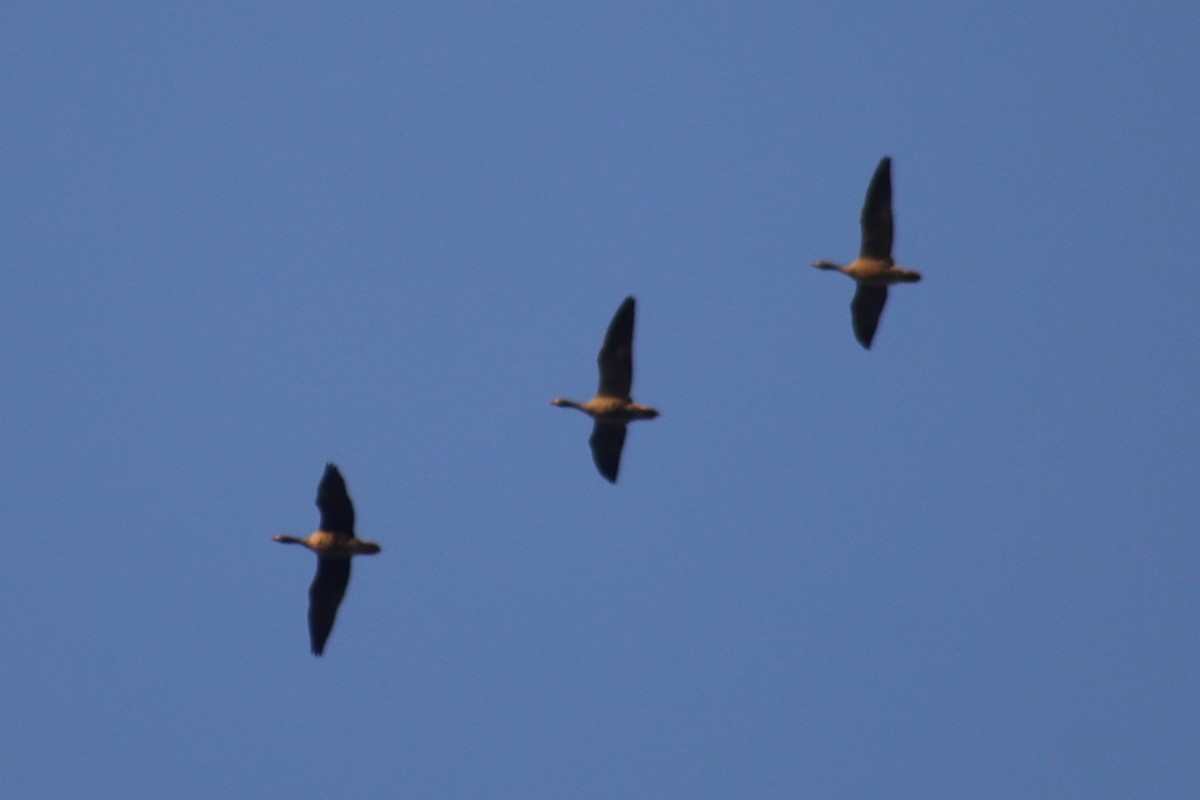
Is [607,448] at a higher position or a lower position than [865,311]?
lower

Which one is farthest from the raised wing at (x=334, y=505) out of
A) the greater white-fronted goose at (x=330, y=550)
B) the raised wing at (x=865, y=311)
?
the raised wing at (x=865, y=311)

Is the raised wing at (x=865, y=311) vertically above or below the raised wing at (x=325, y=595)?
above

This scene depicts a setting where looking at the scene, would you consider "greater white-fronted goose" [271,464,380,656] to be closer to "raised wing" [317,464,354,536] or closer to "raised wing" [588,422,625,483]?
"raised wing" [317,464,354,536]

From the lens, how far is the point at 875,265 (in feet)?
138

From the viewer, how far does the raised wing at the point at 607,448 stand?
40.5m

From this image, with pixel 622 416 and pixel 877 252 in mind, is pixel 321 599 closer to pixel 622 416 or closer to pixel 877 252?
pixel 622 416

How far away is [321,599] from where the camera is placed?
38625 mm

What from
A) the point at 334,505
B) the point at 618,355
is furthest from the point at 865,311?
the point at 334,505

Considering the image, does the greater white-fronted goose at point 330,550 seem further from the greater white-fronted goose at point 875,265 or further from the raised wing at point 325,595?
the greater white-fronted goose at point 875,265

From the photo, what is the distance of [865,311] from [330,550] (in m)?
12.5

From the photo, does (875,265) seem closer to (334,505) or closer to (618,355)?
(618,355)

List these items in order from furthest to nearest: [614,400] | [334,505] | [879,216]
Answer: [879,216]
[614,400]
[334,505]

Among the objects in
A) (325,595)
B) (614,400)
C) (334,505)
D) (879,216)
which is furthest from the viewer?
(879,216)

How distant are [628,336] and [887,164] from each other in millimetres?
6598
